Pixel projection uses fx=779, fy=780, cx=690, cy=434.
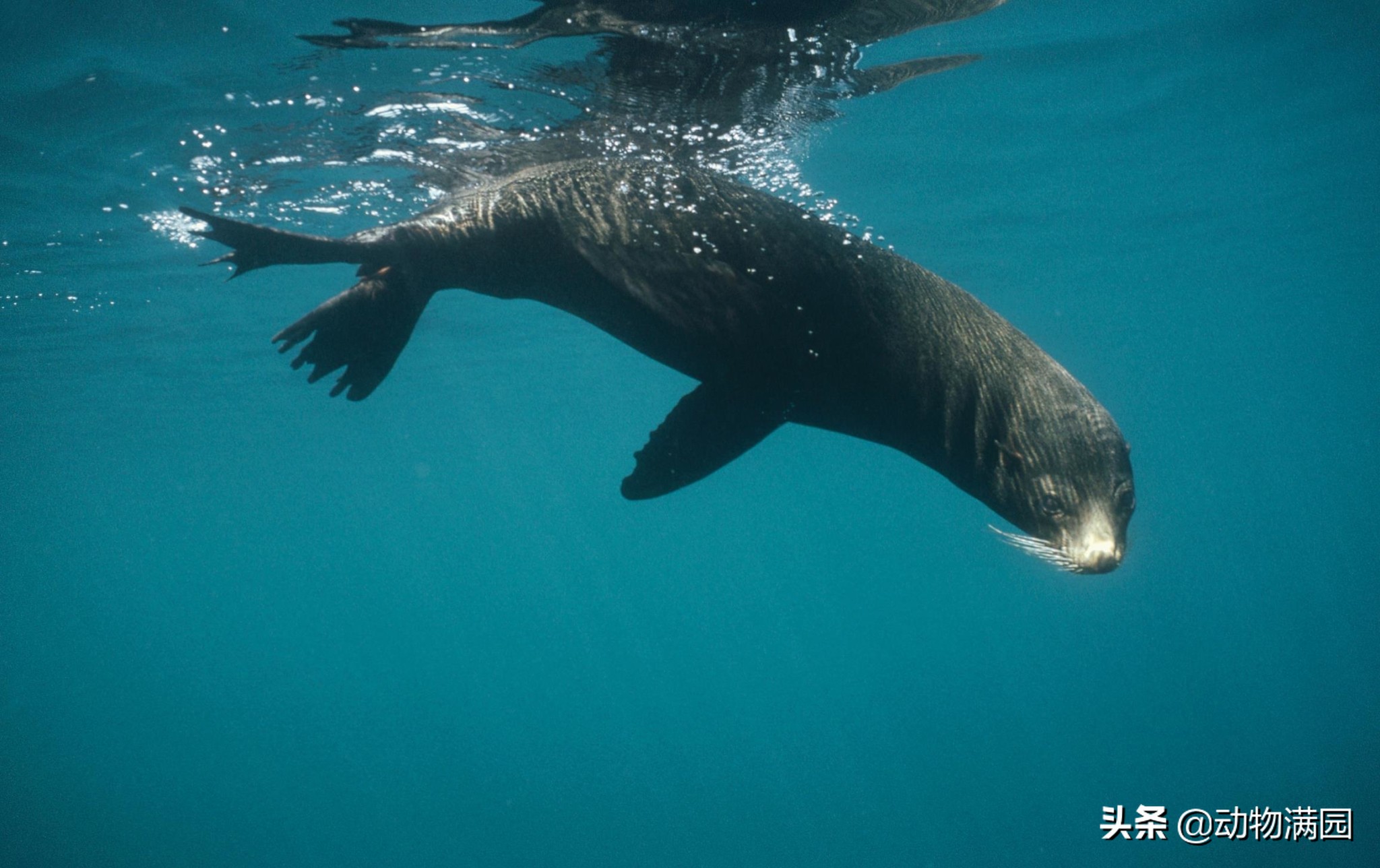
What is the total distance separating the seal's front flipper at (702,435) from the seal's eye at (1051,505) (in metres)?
1.27

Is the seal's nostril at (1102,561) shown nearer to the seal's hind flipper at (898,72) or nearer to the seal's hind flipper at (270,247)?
the seal's hind flipper at (270,247)

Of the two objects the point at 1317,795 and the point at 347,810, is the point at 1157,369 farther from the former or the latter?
the point at 347,810

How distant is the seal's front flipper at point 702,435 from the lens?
3918 mm

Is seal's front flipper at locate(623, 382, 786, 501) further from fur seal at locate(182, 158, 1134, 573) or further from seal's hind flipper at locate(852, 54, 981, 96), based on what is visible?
seal's hind flipper at locate(852, 54, 981, 96)

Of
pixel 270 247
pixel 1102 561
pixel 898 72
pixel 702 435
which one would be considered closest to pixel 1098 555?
pixel 1102 561

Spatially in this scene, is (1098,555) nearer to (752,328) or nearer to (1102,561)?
(1102,561)

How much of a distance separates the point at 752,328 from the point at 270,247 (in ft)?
8.05

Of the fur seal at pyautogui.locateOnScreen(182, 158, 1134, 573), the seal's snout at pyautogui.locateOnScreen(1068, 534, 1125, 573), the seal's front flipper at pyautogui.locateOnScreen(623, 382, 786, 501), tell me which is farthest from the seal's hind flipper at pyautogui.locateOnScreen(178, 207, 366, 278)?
the seal's snout at pyautogui.locateOnScreen(1068, 534, 1125, 573)

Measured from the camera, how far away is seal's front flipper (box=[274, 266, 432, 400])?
419 cm

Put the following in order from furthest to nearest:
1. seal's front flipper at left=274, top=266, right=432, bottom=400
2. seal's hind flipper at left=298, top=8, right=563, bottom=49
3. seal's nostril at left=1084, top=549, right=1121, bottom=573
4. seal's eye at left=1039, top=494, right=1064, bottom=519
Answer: seal's hind flipper at left=298, top=8, right=563, bottom=49, seal's front flipper at left=274, top=266, right=432, bottom=400, seal's eye at left=1039, top=494, right=1064, bottom=519, seal's nostril at left=1084, top=549, right=1121, bottom=573

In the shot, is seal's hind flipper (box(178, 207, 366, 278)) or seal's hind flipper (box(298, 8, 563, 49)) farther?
seal's hind flipper (box(298, 8, 563, 49))

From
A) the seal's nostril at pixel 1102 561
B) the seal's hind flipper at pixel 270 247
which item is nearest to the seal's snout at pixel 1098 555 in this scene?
the seal's nostril at pixel 1102 561

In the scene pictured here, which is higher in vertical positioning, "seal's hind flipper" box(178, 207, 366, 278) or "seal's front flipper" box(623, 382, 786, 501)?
"seal's hind flipper" box(178, 207, 366, 278)

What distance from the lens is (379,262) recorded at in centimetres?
428
